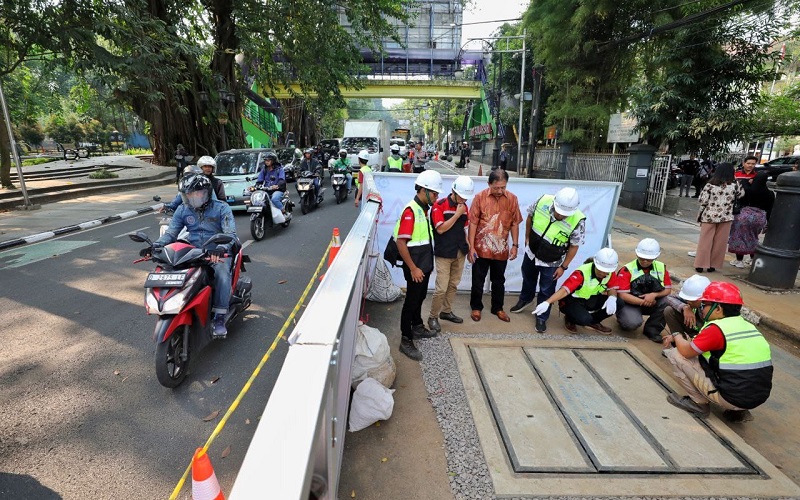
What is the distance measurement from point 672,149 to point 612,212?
1068 cm

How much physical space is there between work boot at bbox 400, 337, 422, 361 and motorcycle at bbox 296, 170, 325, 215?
24.4 ft

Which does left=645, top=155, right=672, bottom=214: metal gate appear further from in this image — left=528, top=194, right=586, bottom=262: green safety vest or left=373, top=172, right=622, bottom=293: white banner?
left=528, top=194, right=586, bottom=262: green safety vest

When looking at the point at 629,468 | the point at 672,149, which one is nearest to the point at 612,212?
the point at 629,468

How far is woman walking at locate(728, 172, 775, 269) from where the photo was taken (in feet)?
20.9

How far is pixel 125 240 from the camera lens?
7957 mm

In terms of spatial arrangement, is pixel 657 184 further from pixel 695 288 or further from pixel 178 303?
pixel 178 303

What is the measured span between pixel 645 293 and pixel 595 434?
227 centimetres

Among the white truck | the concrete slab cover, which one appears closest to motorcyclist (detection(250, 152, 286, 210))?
the concrete slab cover

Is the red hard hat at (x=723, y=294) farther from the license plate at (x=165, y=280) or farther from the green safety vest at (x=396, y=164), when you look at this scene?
the green safety vest at (x=396, y=164)

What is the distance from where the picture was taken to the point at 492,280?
4746mm

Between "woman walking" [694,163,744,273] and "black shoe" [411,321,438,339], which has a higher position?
"woman walking" [694,163,744,273]

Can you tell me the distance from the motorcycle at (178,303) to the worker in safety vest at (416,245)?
148cm

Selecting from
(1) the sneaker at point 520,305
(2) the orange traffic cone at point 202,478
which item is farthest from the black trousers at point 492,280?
(2) the orange traffic cone at point 202,478

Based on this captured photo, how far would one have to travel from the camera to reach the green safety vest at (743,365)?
2826mm
